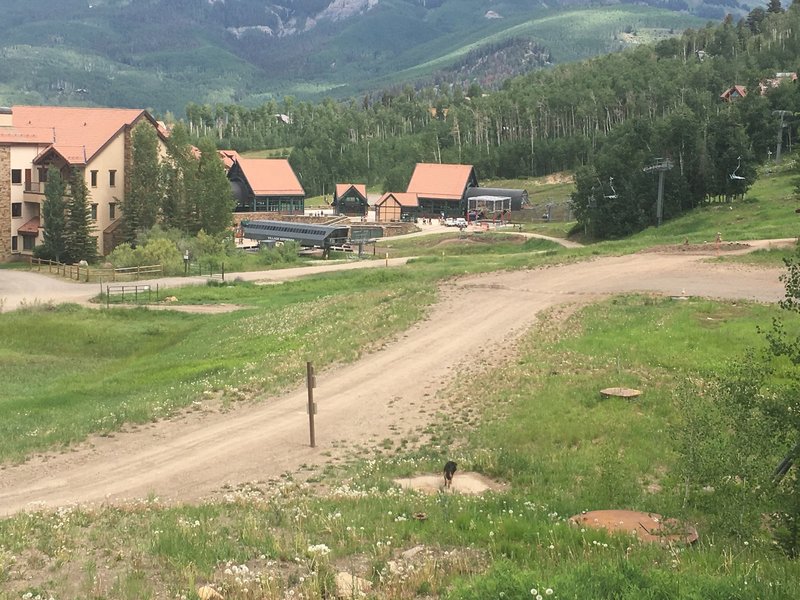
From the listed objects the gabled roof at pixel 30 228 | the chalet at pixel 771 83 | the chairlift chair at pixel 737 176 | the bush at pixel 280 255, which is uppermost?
the chalet at pixel 771 83

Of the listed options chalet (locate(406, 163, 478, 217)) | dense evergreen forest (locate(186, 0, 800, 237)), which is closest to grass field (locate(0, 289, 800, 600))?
dense evergreen forest (locate(186, 0, 800, 237))

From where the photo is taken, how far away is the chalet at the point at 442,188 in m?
122

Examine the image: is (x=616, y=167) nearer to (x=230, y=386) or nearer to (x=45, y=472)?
(x=230, y=386)

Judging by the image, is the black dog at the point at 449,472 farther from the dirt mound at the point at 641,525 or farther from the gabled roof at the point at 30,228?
the gabled roof at the point at 30,228

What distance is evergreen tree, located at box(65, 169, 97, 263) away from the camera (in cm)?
7556

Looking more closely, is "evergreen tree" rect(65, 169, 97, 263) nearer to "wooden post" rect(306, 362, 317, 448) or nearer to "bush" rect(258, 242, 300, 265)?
"bush" rect(258, 242, 300, 265)

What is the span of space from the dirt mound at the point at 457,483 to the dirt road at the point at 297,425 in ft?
10.2

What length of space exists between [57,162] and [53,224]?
8.70 metres

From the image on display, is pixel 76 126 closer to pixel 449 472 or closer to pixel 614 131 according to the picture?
pixel 614 131

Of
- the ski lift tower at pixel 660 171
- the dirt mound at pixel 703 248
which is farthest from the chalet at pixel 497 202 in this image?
the dirt mound at pixel 703 248

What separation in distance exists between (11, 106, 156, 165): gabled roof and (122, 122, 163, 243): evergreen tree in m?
3.47

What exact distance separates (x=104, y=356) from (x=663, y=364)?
25592 millimetres

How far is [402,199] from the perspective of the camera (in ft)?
399

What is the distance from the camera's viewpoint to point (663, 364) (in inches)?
1033
